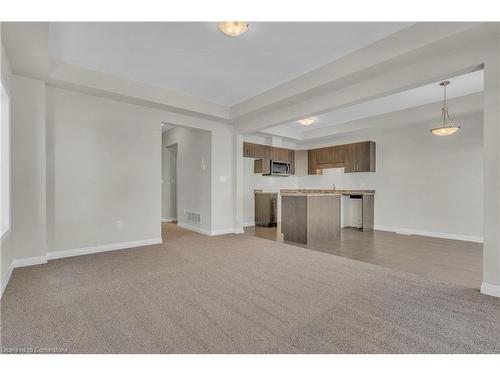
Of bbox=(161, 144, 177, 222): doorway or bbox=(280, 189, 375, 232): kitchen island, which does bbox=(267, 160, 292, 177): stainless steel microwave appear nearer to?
bbox=(280, 189, 375, 232): kitchen island

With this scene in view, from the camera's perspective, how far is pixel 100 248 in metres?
3.91

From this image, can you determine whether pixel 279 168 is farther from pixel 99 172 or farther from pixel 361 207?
pixel 99 172

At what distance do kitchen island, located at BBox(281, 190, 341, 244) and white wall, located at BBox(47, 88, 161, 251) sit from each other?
250cm

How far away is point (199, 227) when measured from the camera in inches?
224

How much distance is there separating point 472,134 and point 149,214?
6371 mm

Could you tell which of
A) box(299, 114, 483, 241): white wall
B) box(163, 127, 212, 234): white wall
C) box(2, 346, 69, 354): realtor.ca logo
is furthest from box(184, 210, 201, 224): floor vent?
box(299, 114, 483, 241): white wall

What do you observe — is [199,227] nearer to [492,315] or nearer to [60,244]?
[60,244]

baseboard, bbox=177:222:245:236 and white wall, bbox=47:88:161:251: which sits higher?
white wall, bbox=47:88:161:251

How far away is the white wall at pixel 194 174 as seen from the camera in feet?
17.8

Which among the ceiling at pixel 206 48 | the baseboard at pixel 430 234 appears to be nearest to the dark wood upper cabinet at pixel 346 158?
the baseboard at pixel 430 234

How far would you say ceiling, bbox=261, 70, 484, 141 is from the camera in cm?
395

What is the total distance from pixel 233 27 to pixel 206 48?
64 cm

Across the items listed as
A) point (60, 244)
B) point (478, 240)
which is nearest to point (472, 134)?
point (478, 240)

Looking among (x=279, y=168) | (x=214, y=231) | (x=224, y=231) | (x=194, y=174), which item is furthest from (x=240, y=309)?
(x=279, y=168)
